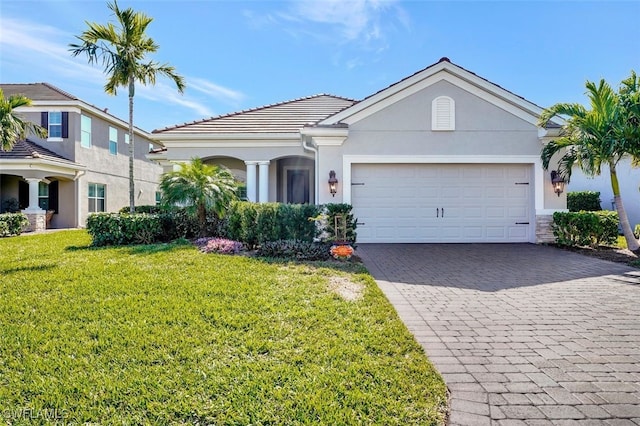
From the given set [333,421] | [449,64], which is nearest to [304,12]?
[449,64]

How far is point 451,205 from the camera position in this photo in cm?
1149

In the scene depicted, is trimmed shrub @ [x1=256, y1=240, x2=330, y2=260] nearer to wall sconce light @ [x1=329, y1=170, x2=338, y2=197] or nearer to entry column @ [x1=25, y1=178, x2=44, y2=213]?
wall sconce light @ [x1=329, y1=170, x2=338, y2=197]

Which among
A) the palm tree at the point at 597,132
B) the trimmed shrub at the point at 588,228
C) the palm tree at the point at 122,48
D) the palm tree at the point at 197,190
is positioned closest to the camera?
the palm tree at the point at 597,132

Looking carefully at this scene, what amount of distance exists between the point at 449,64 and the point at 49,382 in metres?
11.9

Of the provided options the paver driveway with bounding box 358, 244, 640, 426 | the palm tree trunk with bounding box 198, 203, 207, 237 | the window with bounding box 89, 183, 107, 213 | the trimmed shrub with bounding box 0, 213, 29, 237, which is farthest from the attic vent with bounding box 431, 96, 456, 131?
the window with bounding box 89, 183, 107, 213

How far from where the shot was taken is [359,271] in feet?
23.7

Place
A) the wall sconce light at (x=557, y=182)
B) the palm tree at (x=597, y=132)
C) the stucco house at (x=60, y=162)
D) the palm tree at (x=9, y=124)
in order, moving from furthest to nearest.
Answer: the stucco house at (x=60, y=162) < the palm tree at (x=9, y=124) < the wall sconce light at (x=557, y=182) < the palm tree at (x=597, y=132)

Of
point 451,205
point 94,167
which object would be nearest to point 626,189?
point 451,205

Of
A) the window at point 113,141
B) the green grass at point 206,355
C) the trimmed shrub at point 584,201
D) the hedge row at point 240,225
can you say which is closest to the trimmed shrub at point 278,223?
the hedge row at point 240,225

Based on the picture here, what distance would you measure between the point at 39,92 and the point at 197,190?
1550 centimetres

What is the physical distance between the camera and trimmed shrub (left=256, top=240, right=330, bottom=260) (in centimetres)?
830

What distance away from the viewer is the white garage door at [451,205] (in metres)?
11.4

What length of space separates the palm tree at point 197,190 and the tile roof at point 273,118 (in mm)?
3922

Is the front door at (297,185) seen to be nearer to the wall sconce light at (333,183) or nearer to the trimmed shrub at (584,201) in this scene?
the wall sconce light at (333,183)
